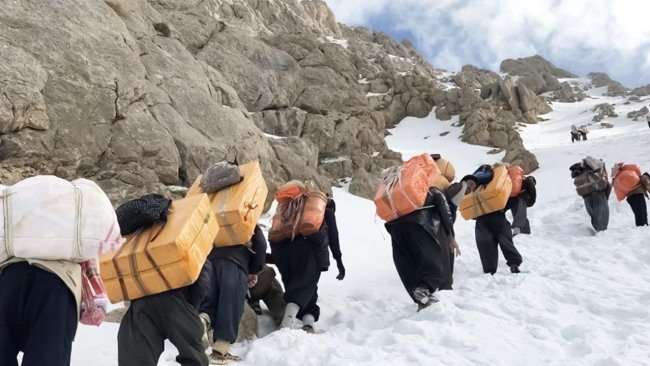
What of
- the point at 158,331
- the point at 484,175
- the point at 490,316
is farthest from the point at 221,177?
the point at 484,175

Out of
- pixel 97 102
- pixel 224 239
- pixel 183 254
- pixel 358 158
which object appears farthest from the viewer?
pixel 358 158

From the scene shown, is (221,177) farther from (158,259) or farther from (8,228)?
(8,228)

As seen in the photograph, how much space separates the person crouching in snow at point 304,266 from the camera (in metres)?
7.15

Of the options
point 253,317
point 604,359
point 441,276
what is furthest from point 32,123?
point 604,359

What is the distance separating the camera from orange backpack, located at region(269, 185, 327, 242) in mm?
7434

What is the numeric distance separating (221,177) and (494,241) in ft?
17.9

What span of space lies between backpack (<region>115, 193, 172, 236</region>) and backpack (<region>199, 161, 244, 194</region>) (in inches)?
63.1

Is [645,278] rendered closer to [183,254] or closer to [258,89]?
[183,254]

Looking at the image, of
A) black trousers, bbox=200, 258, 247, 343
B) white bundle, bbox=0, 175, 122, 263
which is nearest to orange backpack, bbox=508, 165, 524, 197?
black trousers, bbox=200, 258, 247, 343

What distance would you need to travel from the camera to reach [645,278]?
7.50m

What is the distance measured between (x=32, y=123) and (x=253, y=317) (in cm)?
674

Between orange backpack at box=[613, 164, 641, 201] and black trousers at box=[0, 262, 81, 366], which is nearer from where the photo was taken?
black trousers at box=[0, 262, 81, 366]

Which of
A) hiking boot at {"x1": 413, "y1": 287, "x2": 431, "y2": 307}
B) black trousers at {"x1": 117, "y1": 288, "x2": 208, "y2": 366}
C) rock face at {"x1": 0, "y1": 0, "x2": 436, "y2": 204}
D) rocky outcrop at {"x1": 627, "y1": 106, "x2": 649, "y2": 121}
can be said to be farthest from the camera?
rocky outcrop at {"x1": 627, "y1": 106, "x2": 649, "y2": 121}

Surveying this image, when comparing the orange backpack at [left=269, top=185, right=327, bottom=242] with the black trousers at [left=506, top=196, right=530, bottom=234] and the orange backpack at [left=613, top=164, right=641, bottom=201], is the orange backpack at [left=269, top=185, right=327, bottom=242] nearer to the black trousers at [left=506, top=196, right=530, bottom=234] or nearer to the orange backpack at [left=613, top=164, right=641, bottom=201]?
the black trousers at [left=506, top=196, right=530, bottom=234]
